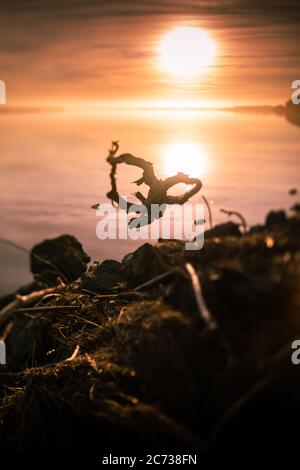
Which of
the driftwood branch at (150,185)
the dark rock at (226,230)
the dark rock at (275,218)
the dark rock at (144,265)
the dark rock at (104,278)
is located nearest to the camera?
the dark rock at (275,218)

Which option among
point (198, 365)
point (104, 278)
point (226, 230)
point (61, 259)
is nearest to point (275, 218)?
point (226, 230)

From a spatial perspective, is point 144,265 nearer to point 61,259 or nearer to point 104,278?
point 104,278

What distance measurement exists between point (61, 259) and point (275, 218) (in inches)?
261

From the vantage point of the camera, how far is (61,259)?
11.1 metres

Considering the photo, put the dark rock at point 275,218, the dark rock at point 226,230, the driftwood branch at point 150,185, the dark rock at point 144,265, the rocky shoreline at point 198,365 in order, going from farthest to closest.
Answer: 1. the driftwood branch at point 150,185
2. the dark rock at point 144,265
3. the dark rock at point 226,230
4. the dark rock at point 275,218
5. the rocky shoreline at point 198,365

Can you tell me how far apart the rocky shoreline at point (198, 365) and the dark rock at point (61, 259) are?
3.54 meters

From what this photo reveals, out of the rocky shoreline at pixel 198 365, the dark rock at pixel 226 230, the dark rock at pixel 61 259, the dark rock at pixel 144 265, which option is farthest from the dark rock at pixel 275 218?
the dark rock at pixel 61 259

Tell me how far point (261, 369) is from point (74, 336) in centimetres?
393

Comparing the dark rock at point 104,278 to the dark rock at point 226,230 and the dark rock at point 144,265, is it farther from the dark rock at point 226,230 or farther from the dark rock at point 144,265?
the dark rock at point 226,230

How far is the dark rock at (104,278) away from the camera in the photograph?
8.50m

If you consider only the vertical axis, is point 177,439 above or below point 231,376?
below

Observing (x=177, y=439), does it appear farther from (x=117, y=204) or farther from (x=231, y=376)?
(x=117, y=204)

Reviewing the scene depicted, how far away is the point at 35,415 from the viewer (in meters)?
6.65
